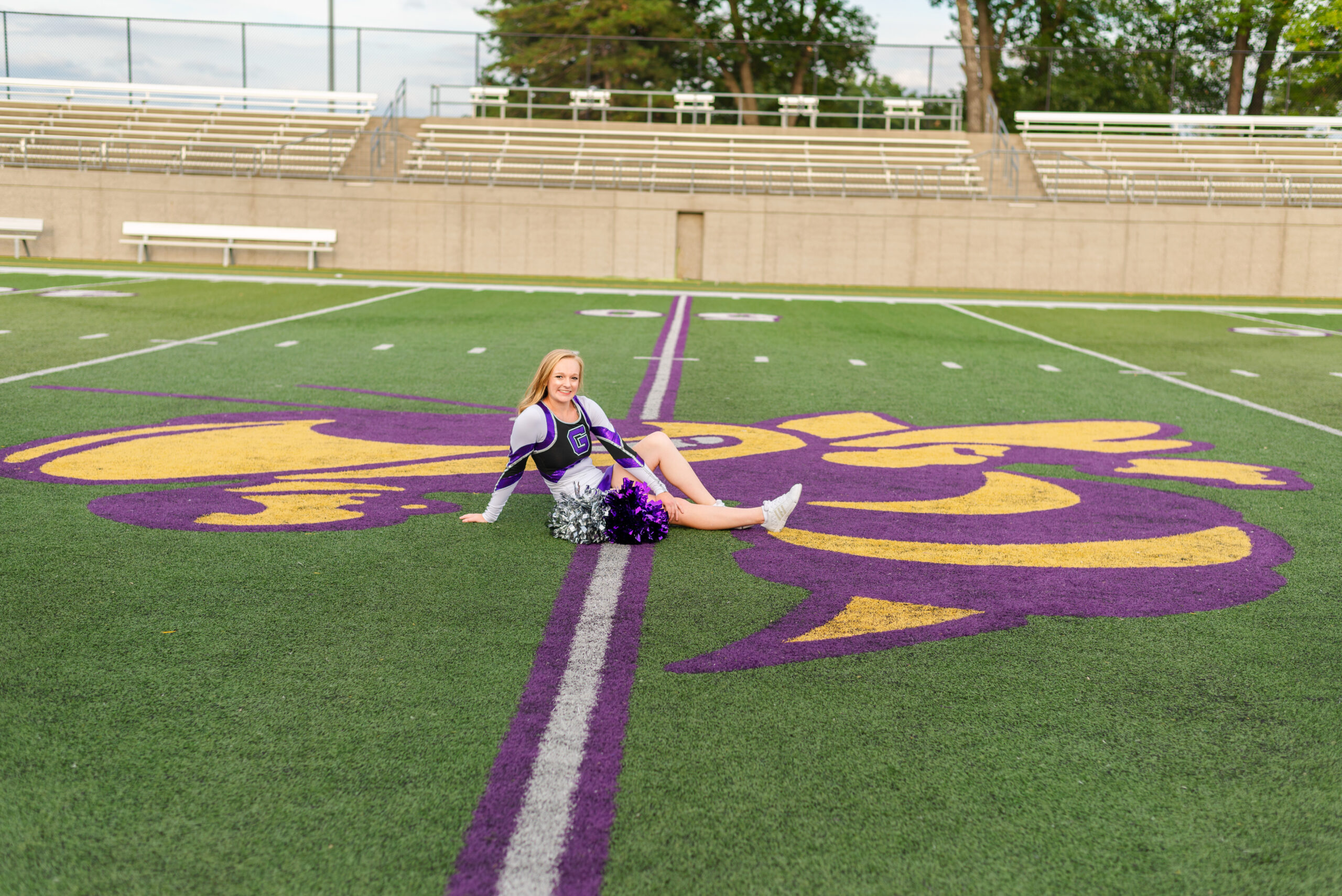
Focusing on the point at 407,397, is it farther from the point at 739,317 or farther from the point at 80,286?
the point at 80,286

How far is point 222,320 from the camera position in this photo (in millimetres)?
14867

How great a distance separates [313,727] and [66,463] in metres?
4.09

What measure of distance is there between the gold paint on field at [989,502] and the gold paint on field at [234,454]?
2.54m

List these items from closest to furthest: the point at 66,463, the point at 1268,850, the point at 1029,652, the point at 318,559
A: the point at 1268,850
the point at 1029,652
the point at 318,559
the point at 66,463

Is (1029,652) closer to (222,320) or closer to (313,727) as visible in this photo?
(313,727)

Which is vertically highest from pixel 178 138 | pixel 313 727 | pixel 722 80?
pixel 722 80

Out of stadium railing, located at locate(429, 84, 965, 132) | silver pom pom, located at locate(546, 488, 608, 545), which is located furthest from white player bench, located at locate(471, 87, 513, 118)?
silver pom pom, located at locate(546, 488, 608, 545)

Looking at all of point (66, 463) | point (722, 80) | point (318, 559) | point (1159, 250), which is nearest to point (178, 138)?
point (722, 80)

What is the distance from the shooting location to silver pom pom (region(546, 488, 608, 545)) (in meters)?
5.03

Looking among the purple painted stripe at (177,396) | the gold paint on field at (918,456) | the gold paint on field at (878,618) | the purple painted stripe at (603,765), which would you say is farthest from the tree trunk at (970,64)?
the purple painted stripe at (603,765)

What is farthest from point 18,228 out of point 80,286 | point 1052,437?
point 1052,437

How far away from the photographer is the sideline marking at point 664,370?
9.09 m

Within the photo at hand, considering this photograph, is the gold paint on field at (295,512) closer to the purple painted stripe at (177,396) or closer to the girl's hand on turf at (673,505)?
the girl's hand on turf at (673,505)

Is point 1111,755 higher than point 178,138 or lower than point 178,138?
lower
